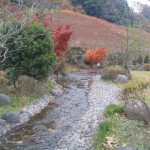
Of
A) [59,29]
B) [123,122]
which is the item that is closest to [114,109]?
[123,122]

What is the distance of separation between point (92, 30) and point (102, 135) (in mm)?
51259

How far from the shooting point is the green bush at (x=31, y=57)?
1892cm

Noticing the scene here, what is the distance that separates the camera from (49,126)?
14609 millimetres

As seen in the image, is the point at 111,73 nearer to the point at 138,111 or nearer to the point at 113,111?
the point at 113,111

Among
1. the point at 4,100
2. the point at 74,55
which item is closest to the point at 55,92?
the point at 4,100

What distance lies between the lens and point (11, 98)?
A: 17609 mm

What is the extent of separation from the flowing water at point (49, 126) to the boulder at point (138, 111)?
2.36 meters

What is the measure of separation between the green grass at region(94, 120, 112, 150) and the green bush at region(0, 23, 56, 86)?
25.2ft

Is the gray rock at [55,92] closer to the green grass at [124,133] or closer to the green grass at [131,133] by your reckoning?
the green grass at [124,133]

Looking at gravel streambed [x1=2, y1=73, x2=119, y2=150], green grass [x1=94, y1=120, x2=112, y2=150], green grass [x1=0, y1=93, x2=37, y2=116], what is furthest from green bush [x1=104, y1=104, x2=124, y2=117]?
green grass [x1=0, y1=93, x2=37, y2=116]

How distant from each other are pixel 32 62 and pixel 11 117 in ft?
16.8

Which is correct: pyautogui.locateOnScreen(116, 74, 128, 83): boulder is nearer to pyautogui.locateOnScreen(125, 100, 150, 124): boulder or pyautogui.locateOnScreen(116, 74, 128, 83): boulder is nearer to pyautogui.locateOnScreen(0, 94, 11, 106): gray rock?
pyautogui.locateOnScreen(0, 94, 11, 106): gray rock

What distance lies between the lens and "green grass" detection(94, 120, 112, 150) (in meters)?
11.2

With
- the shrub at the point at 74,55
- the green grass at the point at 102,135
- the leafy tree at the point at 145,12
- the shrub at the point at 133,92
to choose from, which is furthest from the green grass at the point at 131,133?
the leafy tree at the point at 145,12
